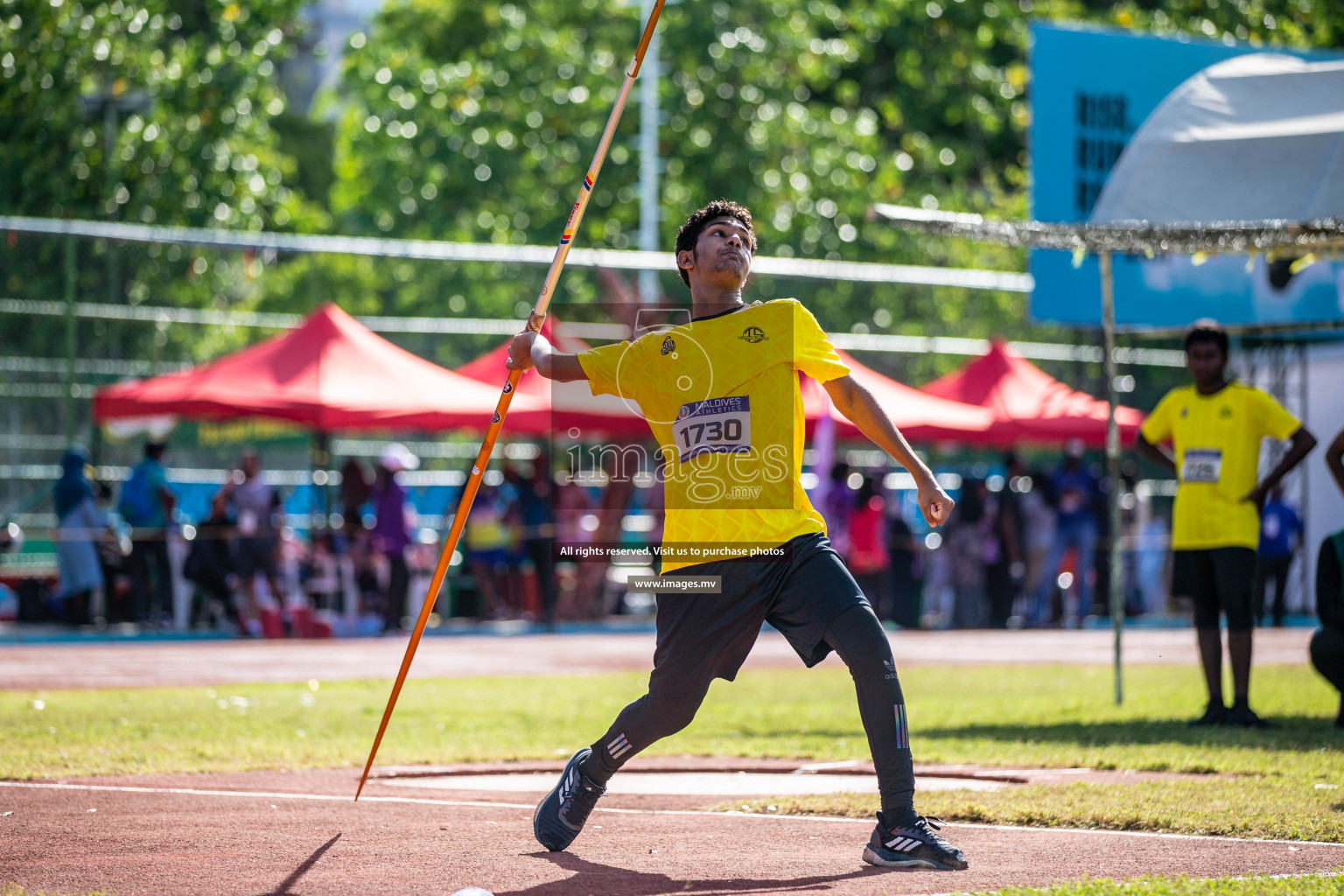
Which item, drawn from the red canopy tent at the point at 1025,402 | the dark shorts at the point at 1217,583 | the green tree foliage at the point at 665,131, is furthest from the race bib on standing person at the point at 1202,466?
the green tree foliage at the point at 665,131

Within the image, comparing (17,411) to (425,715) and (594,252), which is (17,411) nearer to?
(594,252)

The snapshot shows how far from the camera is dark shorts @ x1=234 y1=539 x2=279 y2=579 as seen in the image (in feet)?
56.7

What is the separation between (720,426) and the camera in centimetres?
537

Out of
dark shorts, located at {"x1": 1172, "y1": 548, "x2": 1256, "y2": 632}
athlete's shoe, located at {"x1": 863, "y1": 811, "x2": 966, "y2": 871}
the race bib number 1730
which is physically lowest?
athlete's shoe, located at {"x1": 863, "y1": 811, "x2": 966, "y2": 871}

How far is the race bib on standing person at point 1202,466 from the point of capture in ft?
30.8

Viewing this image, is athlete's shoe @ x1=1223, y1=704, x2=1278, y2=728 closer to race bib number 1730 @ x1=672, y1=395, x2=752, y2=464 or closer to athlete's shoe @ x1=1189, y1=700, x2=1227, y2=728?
athlete's shoe @ x1=1189, y1=700, x2=1227, y2=728

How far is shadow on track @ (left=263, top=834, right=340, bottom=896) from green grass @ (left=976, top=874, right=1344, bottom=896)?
78.0 inches

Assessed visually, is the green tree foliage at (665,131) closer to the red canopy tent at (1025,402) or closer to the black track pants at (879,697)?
the red canopy tent at (1025,402)

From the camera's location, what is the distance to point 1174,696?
1129cm

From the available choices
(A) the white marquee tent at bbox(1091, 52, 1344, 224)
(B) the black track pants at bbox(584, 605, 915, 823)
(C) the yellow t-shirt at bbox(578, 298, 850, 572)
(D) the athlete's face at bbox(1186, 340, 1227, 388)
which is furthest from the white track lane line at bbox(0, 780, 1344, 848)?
(A) the white marquee tent at bbox(1091, 52, 1344, 224)

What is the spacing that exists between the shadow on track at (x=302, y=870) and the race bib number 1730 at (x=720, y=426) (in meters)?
1.76

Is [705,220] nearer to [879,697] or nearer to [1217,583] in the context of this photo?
[879,697]

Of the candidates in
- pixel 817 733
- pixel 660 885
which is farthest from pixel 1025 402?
pixel 660 885

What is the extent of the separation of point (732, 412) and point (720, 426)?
6 centimetres
